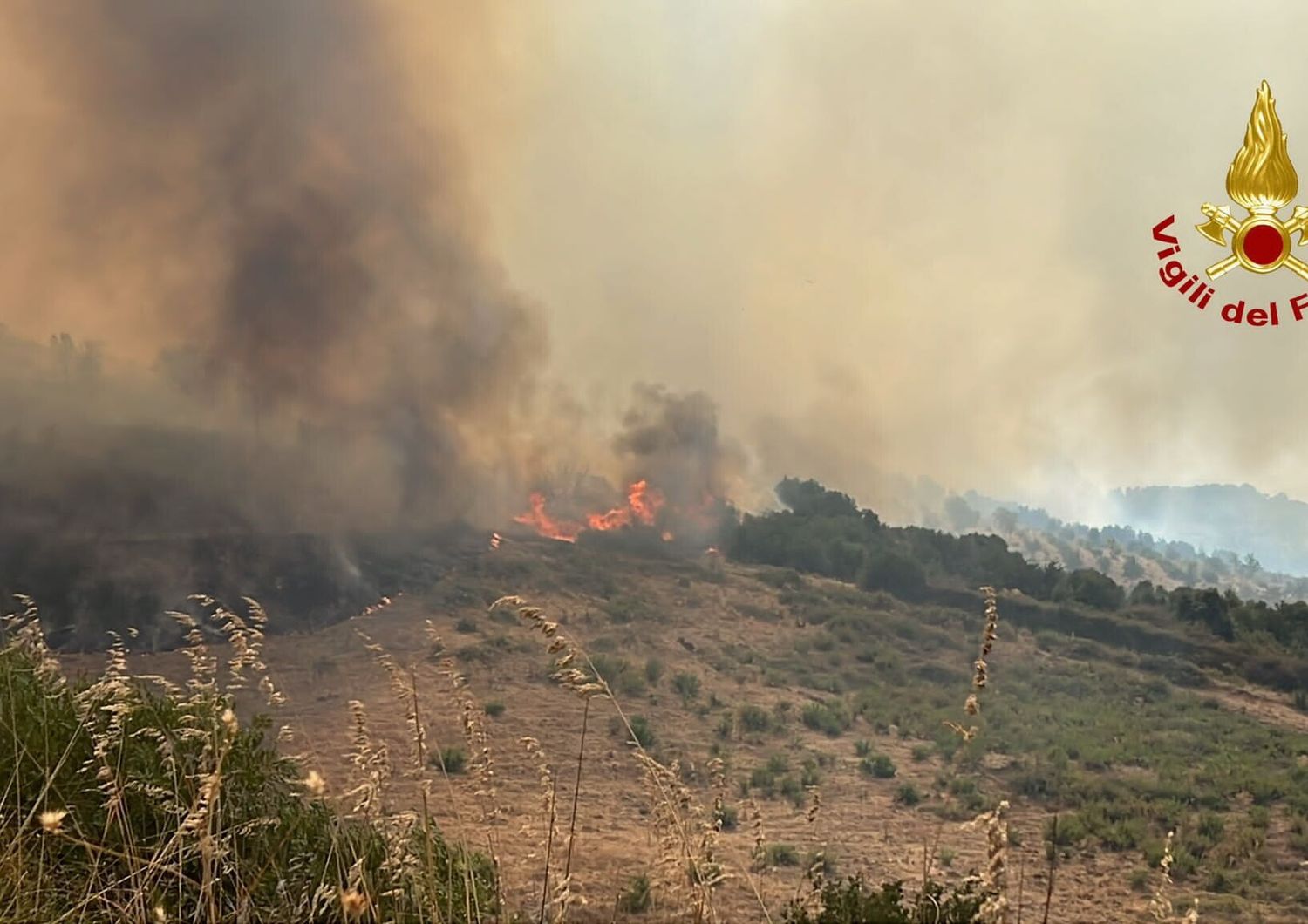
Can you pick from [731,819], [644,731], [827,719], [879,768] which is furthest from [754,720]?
[731,819]

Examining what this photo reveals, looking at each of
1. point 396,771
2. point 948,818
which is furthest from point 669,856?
point 948,818

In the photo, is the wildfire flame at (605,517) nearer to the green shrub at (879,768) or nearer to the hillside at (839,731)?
the hillside at (839,731)

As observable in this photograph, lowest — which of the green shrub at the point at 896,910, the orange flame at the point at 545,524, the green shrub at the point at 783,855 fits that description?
the green shrub at the point at 783,855

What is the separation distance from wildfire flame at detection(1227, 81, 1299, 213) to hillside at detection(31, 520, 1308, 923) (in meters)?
8.22

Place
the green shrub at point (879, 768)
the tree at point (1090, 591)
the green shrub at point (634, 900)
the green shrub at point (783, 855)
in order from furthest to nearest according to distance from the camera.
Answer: the tree at point (1090, 591) < the green shrub at point (879, 768) < the green shrub at point (783, 855) < the green shrub at point (634, 900)

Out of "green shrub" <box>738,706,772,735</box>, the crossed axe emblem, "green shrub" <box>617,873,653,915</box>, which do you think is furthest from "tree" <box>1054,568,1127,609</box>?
"green shrub" <box>617,873,653,915</box>

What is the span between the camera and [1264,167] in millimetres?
10672

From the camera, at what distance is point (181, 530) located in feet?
102

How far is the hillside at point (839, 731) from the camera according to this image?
10.0 meters

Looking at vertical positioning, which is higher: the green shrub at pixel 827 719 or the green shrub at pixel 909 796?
the green shrub at pixel 827 719

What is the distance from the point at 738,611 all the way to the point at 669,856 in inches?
1204

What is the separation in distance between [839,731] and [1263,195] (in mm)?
13636

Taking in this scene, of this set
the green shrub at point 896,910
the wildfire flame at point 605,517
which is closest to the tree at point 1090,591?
the wildfire flame at point 605,517

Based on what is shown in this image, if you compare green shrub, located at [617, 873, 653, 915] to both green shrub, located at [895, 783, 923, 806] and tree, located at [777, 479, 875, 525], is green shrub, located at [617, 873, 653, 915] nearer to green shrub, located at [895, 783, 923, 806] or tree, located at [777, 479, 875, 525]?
green shrub, located at [895, 783, 923, 806]
